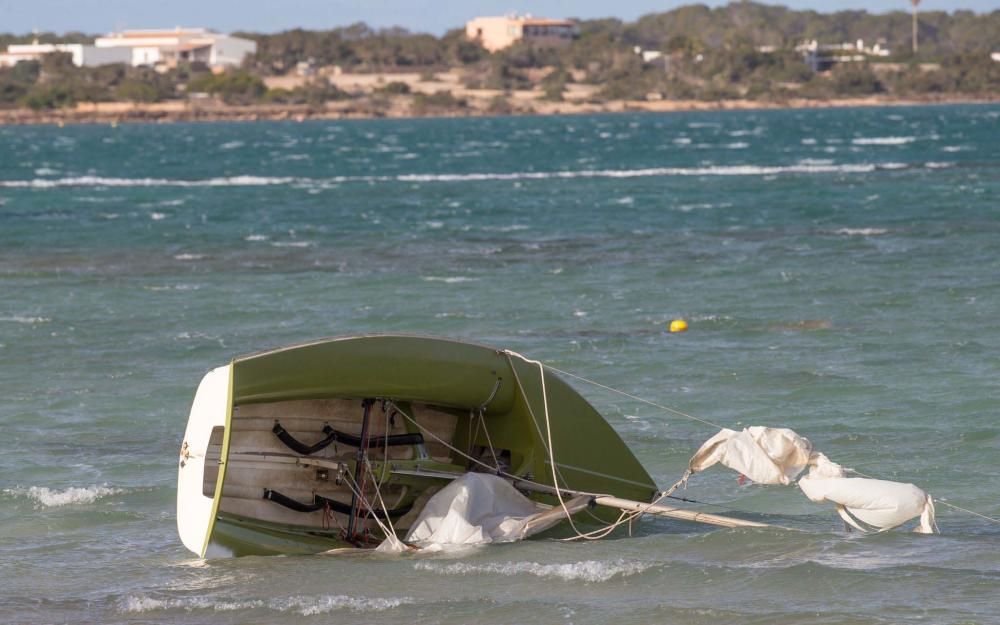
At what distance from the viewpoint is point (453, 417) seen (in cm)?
1420

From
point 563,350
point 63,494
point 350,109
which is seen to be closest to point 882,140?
point 563,350

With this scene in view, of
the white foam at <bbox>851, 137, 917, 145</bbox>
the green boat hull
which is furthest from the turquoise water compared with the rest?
the white foam at <bbox>851, 137, 917, 145</bbox>

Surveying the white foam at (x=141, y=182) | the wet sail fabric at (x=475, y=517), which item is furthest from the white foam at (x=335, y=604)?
the white foam at (x=141, y=182)

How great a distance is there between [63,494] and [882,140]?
8896cm

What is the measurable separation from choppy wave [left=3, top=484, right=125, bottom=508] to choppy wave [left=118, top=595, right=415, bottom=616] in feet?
11.3

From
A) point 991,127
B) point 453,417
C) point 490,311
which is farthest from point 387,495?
point 991,127

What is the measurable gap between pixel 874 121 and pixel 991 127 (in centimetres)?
2174

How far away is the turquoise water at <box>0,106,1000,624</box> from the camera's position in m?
12.0

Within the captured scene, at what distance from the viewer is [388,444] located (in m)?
13.8

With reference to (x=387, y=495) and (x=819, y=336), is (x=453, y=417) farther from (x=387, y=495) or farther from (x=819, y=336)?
(x=819, y=336)

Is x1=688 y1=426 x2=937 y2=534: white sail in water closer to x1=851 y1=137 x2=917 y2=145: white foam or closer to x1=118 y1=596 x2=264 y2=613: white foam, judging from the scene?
x1=118 y1=596 x2=264 y2=613: white foam

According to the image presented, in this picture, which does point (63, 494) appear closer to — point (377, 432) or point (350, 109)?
point (377, 432)

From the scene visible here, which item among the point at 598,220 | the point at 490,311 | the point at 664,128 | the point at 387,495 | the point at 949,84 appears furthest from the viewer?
the point at 949,84

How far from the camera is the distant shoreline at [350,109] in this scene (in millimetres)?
181875
